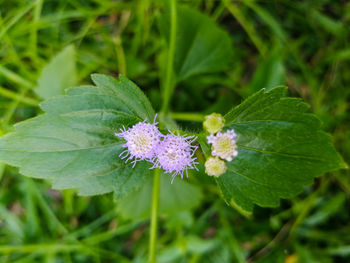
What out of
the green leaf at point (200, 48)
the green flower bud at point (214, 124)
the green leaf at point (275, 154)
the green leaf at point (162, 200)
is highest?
the green leaf at point (200, 48)

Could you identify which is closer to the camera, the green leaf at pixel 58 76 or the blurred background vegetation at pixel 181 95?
the green leaf at pixel 58 76

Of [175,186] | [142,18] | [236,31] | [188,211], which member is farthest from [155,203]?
[236,31]

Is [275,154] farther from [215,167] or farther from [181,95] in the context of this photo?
[181,95]

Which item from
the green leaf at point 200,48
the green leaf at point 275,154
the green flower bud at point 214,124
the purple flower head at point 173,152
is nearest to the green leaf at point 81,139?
the purple flower head at point 173,152

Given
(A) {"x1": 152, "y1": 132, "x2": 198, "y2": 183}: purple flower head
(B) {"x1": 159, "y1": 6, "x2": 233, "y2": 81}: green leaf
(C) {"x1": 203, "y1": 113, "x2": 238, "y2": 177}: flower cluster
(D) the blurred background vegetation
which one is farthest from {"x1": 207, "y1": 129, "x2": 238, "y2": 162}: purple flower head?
(B) {"x1": 159, "y1": 6, "x2": 233, "y2": 81}: green leaf

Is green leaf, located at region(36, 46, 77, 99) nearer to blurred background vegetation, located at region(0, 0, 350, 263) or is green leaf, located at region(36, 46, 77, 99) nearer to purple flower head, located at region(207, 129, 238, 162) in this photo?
blurred background vegetation, located at region(0, 0, 350, 263)

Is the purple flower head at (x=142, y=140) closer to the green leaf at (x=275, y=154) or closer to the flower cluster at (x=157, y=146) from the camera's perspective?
the flower cluster at (x=157, y=146)
